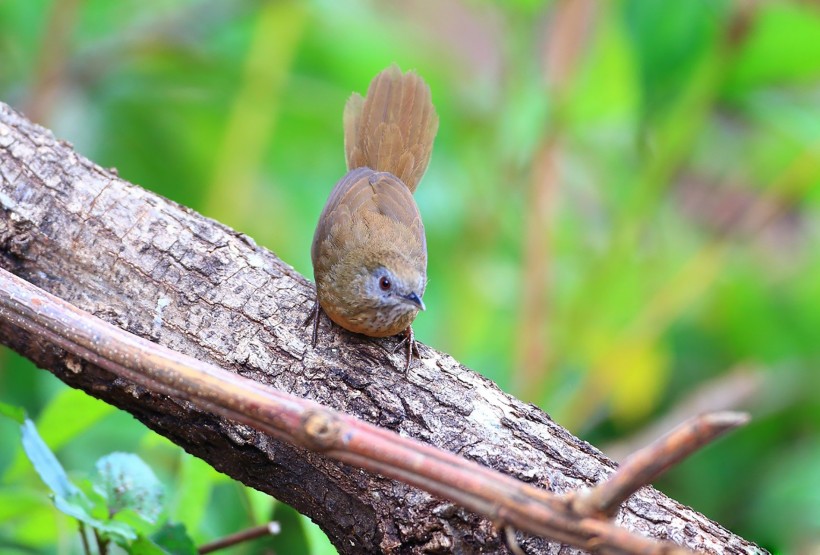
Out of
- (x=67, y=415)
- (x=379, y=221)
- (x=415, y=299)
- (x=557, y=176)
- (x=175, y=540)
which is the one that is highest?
(x=557, y=176)

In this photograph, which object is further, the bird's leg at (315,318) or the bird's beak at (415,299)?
the bird's beak at (415,299)

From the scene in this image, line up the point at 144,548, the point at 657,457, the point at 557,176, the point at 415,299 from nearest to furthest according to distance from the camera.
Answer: the point at 657,457, the point at 144,548, the point at 415,299, the point at 557,176

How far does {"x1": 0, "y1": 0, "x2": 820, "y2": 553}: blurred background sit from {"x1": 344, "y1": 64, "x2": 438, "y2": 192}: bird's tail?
0.83 metres

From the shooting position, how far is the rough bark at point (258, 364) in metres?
1.68

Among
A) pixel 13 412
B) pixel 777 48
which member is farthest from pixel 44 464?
pixel 777 48

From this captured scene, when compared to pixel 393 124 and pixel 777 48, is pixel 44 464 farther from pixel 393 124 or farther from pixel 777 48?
pixel 777 48

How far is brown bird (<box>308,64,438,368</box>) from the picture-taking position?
2375mm

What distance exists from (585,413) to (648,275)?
81 centimetres

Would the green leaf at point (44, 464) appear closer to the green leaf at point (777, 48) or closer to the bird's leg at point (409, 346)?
the bird's leg at point (409, 346)

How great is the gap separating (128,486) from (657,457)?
3.70 ft

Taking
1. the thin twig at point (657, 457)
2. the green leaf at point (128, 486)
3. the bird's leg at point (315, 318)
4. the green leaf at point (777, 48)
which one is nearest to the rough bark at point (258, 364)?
the bird's leg at point (315, 318)

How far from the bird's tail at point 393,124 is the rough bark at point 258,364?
3.42ft

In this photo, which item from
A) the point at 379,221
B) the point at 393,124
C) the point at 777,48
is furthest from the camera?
the point at 777,48

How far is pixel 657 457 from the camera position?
3.77 feet
